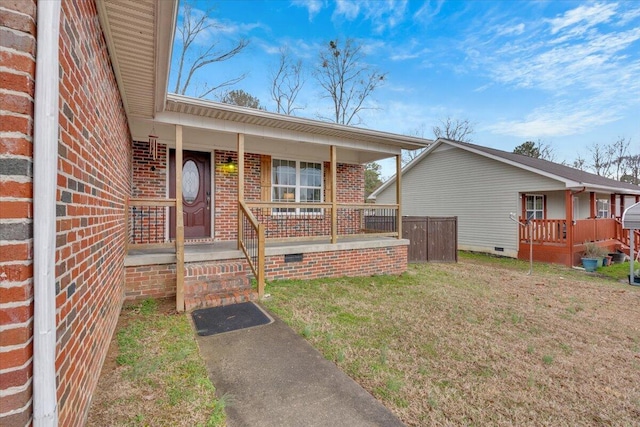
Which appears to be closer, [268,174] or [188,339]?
[188,339]

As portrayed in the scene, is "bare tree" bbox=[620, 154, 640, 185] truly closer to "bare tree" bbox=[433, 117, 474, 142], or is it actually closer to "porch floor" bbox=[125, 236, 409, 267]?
"bare tree" bbox=[433, 117, 474, 142]

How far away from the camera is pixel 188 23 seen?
1448 cm

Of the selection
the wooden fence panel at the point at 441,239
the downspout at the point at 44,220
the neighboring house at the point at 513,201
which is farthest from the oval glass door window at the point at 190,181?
the neighboring house at the point at 513,201

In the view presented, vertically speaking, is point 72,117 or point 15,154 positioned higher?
point 72,117

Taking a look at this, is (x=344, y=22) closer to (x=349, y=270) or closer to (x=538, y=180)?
(x=538, y=180)

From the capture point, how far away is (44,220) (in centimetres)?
112

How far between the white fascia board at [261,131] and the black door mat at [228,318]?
10.2 ft

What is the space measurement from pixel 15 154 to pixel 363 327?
366 cm

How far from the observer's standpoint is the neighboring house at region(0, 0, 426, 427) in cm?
108

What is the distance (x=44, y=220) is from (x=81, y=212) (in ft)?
2.88

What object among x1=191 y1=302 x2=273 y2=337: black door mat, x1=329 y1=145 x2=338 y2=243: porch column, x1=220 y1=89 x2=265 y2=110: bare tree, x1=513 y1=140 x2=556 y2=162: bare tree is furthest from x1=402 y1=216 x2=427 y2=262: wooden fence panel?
x1=513 y1=140 x2=556 y2=162: bare tree

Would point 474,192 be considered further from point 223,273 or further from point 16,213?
point 16,213

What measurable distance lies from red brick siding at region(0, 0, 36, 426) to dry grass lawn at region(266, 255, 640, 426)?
2197 mm

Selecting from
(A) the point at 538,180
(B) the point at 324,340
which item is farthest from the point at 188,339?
(A) the point at 538,180
